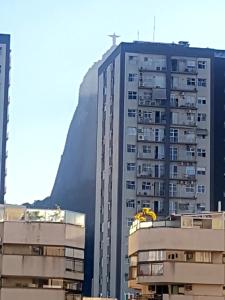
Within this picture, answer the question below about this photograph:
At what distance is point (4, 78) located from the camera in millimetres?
107812

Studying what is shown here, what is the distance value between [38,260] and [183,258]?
9.80 metres

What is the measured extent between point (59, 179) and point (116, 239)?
5894 centimetres

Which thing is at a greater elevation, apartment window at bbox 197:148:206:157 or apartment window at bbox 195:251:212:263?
apartment window at bbox 197:148:206:157

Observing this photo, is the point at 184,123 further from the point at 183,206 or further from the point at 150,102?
the point at 183,206

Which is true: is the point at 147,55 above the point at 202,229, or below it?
above

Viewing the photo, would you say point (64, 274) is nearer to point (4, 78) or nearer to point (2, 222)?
point (2, 222)

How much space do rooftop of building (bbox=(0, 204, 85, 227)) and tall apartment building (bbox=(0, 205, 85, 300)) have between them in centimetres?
33

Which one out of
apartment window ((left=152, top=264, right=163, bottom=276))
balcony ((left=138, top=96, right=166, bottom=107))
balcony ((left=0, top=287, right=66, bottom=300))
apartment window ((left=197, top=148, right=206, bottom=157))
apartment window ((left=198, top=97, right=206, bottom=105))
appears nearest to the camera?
balcony ((left=0, top=287, right=66, bottom=300))

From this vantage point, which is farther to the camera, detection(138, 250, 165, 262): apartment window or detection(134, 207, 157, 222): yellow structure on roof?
Answer: detection(134, 207, 157, 222): yellow structure on roof

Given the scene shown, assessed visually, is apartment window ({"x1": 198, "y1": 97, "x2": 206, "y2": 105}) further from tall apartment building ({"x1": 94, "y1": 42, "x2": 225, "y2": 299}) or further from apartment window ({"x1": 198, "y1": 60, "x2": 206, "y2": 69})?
apartment window ({"x1": 198, "y1": 60, "x2": 206, "y2": 69})

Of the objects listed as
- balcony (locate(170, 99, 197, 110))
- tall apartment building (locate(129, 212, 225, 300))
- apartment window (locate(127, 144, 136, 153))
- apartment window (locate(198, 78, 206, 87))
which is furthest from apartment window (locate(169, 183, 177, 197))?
tall apartment building (locate(129, 212, 225, 300))

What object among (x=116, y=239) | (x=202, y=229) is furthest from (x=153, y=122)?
(x=202, y=229)

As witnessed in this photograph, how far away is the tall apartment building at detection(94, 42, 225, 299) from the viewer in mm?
101375

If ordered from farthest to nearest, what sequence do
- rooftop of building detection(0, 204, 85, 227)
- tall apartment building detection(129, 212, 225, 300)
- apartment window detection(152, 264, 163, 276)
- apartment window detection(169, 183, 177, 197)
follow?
apartment window detection(169, 183, 177, 197) < rooftop of building detection(0, 204, 85, 227) < apartment window detection(152, 264, 163, 276) < tall apartment building detection(129, 212, 225, 300)
